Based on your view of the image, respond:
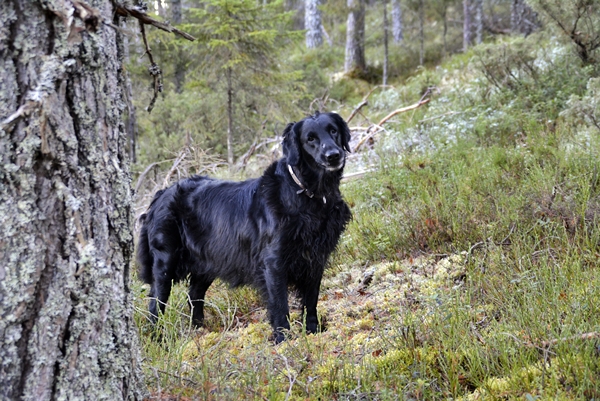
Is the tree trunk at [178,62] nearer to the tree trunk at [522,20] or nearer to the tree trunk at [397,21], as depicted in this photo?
the tree trunk at [397,21]

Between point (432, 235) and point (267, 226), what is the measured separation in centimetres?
147

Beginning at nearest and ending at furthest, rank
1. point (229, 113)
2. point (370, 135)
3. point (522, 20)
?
point (370, 135) → point (229, 113) → point (522, 20)

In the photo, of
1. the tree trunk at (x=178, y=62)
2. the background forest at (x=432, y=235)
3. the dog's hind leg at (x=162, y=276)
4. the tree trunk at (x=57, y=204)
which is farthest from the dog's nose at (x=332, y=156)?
the tree trunk at (x=178, y=62)

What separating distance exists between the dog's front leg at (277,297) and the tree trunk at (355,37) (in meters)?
10.9

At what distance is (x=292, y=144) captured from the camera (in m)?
4.11

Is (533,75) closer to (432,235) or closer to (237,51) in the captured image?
(432,235)

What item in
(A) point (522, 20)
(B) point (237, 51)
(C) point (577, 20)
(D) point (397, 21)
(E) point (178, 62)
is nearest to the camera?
(C) point (577, 20)

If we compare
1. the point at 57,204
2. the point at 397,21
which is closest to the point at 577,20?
the point at 57,204

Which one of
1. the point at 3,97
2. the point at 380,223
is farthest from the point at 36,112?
the point at 380,223

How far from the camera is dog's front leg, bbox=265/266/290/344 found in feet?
12.7

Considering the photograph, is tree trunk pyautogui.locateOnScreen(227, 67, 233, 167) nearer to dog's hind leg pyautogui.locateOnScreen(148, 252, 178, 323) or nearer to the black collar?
dog's hind leg pyautogui.locateOnScreen(148, 252, 178, 323)

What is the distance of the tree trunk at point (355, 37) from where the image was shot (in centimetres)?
1349

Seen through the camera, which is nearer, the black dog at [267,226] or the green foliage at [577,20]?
the black dog at [267,226]

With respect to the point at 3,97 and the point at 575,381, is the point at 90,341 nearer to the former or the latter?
the point at 3,97
